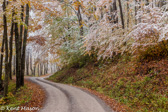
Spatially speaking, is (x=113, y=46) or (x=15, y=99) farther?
(x=113, y=46)

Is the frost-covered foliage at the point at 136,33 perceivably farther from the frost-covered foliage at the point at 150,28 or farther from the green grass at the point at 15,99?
the green grass at the point at 15,99

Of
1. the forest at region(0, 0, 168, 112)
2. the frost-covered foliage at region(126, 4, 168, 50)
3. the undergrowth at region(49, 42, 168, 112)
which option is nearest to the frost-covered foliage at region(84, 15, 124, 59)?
the forest at region(0, 0, 168, 112)

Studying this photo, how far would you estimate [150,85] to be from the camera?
7.57 metres

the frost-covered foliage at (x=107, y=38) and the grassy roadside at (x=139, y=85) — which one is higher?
the frost-covered foliage at (x=107, y=38)

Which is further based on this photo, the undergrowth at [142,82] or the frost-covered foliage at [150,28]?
the frost-covered foliage at [150,28]

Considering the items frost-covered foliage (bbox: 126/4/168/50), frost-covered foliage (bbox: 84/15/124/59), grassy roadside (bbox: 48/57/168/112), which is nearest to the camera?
grassy roadside (bbox: 48/57/168/112)

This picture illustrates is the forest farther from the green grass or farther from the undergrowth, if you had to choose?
the green grass

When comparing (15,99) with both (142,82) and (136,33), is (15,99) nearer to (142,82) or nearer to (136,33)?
(142,82)

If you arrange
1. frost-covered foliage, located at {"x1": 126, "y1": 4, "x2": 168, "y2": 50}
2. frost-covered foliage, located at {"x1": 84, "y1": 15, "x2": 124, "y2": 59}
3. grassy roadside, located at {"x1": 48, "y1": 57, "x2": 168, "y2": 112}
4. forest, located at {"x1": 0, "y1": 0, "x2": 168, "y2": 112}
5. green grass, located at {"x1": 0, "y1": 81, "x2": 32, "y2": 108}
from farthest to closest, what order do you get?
frost-covered foliage, located at {"x1": 84, "y1": 15, "x2": 124, "y2": 59} → green grass, located at {"x1": 0, "y1": 81, "x2": 32, "y2": 108} → forest, located at {"x1": 0, "y1": 0, "x2": 168, "y2": 112} → frost-covered foliage, located at {"x1": 126, "y1": 4, "x2": 168, "y2": 50} → grassy roadside, located at {"x1": 48, "y1": 57, "x2": 168, "y2": 112}

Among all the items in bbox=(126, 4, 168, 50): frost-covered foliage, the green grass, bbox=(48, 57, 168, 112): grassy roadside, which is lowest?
the green grass

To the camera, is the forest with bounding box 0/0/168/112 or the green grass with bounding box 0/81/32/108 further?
the green grass with bounding box 0/81/32/108

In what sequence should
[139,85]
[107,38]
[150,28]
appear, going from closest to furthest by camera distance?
[150,28], [139,85], [107,38]

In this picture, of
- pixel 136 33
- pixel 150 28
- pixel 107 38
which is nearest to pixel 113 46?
pixel 107 38

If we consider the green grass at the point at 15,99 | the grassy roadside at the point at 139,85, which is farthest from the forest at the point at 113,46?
the green grass at the point at 15,99
